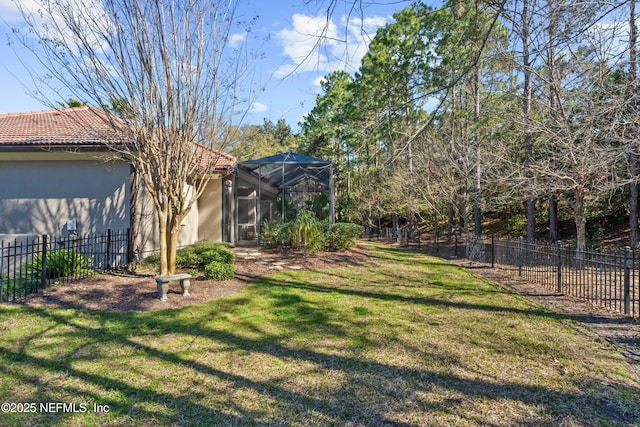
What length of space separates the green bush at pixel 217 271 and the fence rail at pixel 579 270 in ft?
22.9

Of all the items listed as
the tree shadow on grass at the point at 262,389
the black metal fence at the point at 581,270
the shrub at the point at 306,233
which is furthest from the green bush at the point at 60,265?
the black metal fence at the point at 581,270

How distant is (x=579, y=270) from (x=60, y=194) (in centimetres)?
1343

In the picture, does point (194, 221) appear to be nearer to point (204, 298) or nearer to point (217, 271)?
point (217, 271)

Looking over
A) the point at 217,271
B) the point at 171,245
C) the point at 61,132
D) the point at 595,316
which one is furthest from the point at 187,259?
the point at 595,316

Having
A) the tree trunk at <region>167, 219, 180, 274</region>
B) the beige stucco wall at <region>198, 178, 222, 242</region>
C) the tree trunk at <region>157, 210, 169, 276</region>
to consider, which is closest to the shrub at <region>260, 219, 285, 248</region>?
the beige stucco wall at <region>198, 178, 222, 242</region>

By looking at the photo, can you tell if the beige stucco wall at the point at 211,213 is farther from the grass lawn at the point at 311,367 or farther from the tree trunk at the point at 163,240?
the grass lawn at the point at 311,367

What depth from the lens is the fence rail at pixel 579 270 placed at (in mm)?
6031

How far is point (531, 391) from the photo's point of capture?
3.47 meters

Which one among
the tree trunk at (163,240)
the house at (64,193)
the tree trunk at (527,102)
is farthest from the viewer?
the house at (64,193)

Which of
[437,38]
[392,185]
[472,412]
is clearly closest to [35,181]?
[437,38]

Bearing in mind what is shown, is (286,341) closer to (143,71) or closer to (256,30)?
(143,71)

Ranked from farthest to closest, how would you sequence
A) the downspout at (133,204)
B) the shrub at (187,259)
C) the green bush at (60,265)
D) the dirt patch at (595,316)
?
1. the downspout at (133,204)
2. the shrub at (187,259)
3. the green bush at (60,265)
4. the dirt patch at (595,316)

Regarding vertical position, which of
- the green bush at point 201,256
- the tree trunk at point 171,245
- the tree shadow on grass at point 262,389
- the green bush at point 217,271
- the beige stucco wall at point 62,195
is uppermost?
the beige stucco wall at point 62,195

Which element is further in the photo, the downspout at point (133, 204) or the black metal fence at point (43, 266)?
the downspout at point (133, 204)
